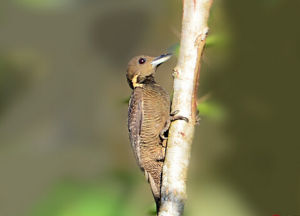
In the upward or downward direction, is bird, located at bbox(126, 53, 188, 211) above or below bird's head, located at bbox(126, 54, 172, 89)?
below

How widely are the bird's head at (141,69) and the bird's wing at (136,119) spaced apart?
91 millimetres

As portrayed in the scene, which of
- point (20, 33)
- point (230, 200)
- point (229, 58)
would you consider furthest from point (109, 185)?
point (20, 33)

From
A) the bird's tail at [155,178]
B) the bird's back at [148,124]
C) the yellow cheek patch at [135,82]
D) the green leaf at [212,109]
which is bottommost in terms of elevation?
the green leaf at [212,109]

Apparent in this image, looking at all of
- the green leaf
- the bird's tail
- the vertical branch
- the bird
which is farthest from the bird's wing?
the green leaf

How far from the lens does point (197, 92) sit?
7.77ft

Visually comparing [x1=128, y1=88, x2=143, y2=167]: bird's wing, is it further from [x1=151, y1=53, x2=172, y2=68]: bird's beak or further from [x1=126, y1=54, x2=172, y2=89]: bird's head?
[x1=151, y1=53, x2=172, y2=68]: bird's beak

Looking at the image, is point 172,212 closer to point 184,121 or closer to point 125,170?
point 184,121

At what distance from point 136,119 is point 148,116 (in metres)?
0.09

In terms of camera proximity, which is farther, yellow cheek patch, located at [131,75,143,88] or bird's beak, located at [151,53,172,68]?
yellow cheek patch, located at [131,75,143,88]

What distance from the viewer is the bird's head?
3668mm

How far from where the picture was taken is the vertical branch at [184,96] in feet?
7.49

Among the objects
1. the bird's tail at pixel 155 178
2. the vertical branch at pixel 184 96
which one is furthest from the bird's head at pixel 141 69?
the vertical branch at pixel 184 96

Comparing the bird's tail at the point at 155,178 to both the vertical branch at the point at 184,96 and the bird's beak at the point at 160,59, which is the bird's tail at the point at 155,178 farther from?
the vertical branch at the point at 184,96

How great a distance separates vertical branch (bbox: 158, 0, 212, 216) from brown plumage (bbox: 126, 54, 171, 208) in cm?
106
